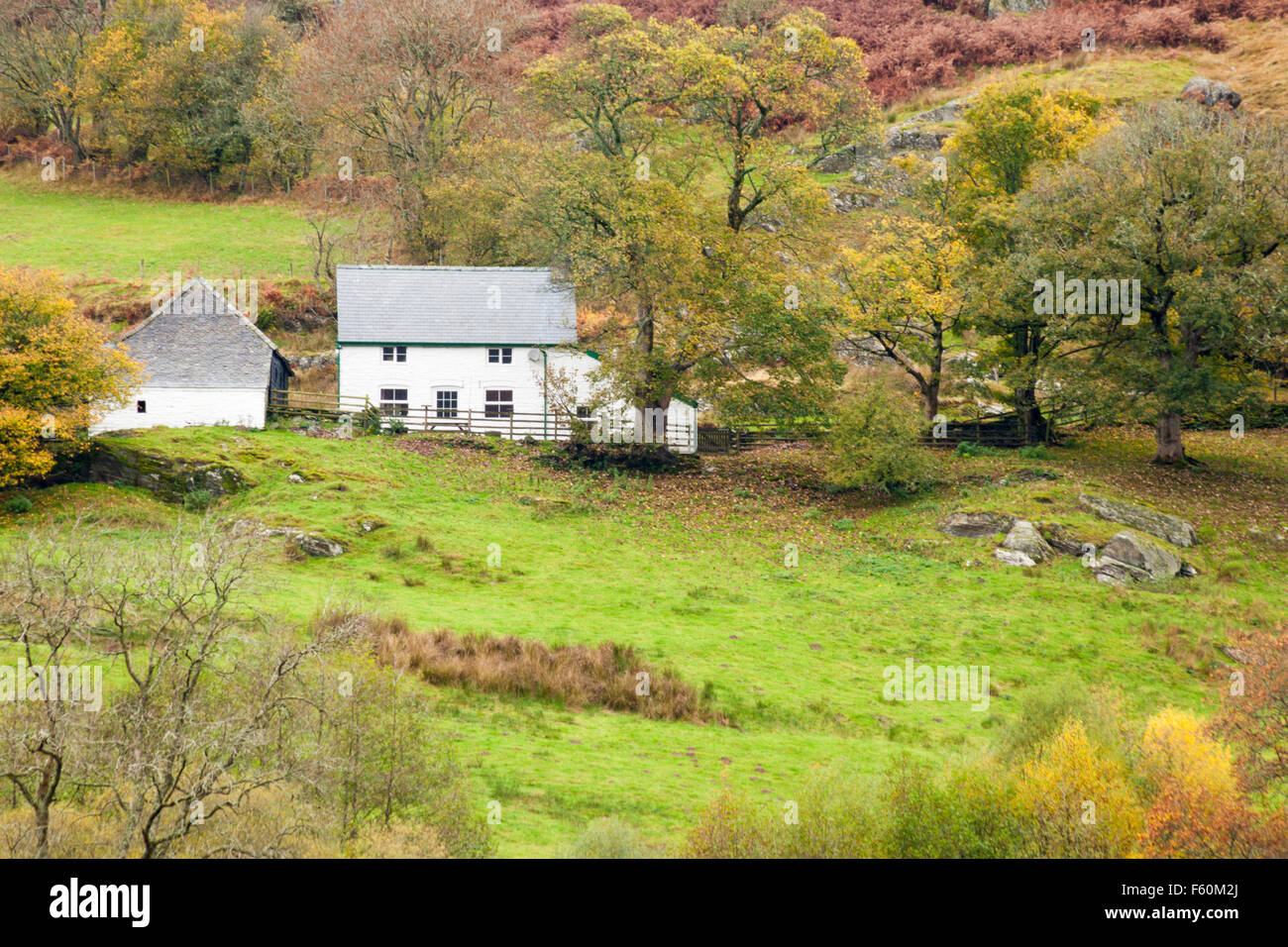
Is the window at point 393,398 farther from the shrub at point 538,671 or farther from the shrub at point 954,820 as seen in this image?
the shrub at point 954,820

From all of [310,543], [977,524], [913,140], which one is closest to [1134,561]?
[977,524]

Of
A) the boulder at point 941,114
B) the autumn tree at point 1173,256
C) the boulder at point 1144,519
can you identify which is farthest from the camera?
the boulder at point 941,114

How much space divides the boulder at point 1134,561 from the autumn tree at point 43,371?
3532 cm

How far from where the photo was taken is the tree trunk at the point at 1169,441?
44.0 meters

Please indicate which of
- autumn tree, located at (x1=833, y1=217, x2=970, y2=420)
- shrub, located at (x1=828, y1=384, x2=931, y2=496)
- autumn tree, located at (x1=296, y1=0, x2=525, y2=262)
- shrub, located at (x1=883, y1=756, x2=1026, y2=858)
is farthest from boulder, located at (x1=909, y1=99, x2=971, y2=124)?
shrub, located at (x1=883, y1=756, x2=1026, y2=858)

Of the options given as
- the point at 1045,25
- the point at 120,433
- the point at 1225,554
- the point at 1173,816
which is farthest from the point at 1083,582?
the point at 1045,25

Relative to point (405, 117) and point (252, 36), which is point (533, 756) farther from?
point (252, 36)

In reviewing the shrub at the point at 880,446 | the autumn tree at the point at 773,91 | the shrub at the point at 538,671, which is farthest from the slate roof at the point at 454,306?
the shrub at the point at 538,671

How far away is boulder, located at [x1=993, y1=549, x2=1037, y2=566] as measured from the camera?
3681cm

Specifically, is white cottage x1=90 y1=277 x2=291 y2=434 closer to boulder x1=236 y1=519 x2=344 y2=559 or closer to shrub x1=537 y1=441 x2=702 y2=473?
shrub x1=537 y1=441 x2=702 y2=473

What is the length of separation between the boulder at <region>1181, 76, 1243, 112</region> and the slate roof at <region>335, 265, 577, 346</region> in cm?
4669

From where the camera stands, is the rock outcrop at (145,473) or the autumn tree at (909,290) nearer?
the rock outcrop at (145,473)

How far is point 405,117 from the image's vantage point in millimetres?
61375

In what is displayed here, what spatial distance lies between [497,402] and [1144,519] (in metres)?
28.3
